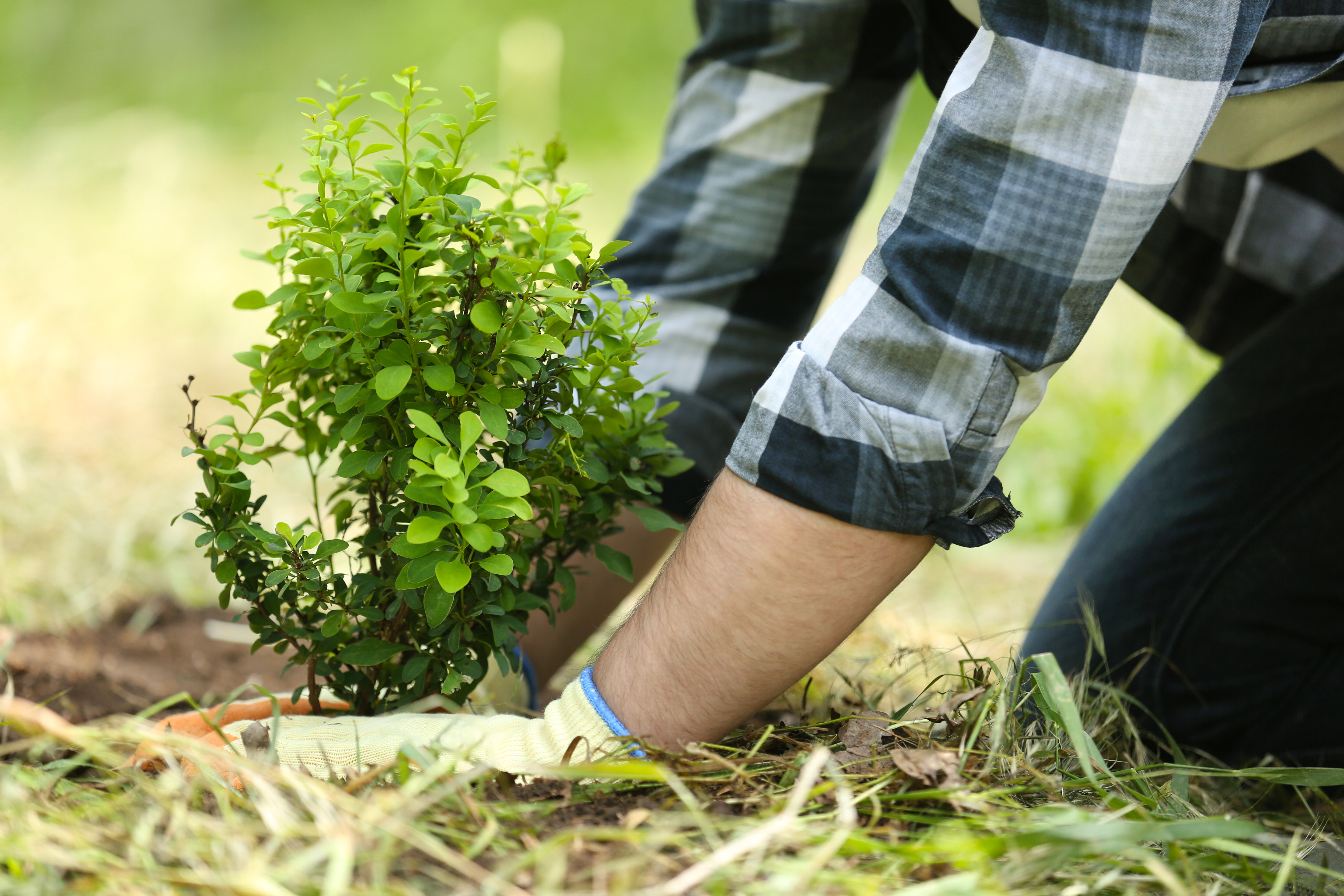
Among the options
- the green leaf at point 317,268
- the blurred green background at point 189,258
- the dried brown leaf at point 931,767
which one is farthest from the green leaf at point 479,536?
the blurred green background at point 189,258

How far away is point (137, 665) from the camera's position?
51.8 inches

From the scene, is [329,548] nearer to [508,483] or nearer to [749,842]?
[508,483]

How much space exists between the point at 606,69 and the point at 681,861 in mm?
5903

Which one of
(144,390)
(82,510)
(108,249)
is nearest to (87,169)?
(108,249)

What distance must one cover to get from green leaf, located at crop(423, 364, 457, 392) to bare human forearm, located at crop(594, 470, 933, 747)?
233mm

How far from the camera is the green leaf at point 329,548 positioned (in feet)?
2.55

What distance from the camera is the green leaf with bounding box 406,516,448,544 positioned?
700 mm

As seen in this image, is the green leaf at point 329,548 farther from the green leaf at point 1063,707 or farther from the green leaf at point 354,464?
the green leaf at point 1063,707

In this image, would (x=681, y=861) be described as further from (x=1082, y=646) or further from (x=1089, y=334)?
(x=1089, y=334)

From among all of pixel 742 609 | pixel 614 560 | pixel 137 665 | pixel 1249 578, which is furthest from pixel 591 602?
pixel 1249 578

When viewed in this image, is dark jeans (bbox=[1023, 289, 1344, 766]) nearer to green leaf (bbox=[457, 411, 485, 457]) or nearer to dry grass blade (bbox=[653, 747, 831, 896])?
dry grass blade (bbox=[653, 747, 831, 896])

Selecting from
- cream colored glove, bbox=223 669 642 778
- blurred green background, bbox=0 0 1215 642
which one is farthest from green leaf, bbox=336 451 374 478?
blurred green background, bbox=0 0 1215 642

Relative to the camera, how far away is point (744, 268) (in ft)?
4.21

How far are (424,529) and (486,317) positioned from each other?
0.53 ft
